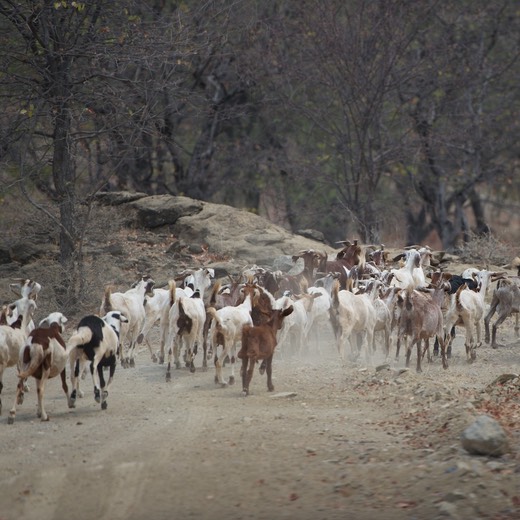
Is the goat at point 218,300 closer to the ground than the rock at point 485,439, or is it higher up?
higher up

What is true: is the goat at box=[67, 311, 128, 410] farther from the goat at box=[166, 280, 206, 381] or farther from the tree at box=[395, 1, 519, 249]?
the tree at box=[395, 1, 519, 249]

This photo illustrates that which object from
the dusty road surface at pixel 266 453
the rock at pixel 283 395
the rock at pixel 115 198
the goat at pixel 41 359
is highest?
the rock at pixel 115 198

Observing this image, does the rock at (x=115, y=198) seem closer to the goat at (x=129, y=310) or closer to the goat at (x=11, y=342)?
the goat at (x=129, y=310)

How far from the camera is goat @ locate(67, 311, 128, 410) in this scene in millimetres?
12609

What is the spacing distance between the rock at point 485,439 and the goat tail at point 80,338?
489 cm

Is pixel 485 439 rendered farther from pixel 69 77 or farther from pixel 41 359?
pixel 69 77

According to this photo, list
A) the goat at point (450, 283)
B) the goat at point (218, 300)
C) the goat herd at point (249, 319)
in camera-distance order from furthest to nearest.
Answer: the goat at point (450, 283)
the goat at point (218, 300)
the goat herd at point (249, 319)

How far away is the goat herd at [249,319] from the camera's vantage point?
12789 millimetres

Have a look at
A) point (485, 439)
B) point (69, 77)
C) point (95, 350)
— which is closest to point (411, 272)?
point (69, 77)

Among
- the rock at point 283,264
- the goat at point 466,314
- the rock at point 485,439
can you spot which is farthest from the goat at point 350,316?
the rock at point 485,439

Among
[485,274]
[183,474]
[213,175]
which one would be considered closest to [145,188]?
[213,175]

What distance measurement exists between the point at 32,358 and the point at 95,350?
0.99m

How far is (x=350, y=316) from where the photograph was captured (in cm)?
1622

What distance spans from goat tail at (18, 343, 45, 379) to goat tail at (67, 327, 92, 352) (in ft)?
1.65
